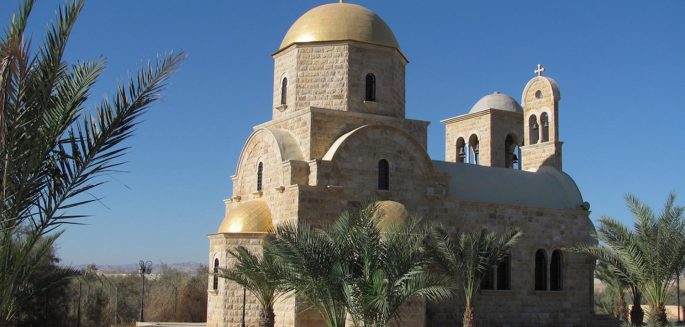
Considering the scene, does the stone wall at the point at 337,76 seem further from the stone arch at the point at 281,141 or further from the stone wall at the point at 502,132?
the stone wall at the point at 502,132

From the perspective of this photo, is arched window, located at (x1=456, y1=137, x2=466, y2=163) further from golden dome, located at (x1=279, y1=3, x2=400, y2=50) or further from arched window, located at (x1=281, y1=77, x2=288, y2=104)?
arched window, located at (x1=281, y1=77, x2=288, y2=104)

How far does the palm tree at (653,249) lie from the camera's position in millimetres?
15453

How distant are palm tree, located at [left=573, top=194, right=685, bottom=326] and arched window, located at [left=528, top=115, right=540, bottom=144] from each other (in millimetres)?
7183

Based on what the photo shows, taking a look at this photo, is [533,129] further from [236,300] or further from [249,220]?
[236,300]

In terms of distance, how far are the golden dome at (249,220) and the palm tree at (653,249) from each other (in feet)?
25.7

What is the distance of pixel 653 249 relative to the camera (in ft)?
50.9

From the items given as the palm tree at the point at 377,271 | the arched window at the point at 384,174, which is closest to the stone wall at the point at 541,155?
the arched window at the point at 384,174

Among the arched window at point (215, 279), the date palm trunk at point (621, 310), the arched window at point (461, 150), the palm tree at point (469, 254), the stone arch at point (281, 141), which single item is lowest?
the date palm trunk at point (621, 310)

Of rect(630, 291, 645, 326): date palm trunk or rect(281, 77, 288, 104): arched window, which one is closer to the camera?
rect(281, 77, 288, 104): arched window

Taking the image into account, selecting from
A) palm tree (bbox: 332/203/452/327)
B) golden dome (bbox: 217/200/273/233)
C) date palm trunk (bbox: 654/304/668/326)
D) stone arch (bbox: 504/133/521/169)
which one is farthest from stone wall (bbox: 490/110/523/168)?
palm tree (bbox: 332/203/452/327)

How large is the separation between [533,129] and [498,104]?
2.03 meters

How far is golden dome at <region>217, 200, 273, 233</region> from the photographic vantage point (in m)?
16.9

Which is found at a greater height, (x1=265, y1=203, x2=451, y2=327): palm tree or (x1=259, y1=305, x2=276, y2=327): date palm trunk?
(x1=265, y1=203, x2=451, y2=327): palm tree

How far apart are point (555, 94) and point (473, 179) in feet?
14.3
